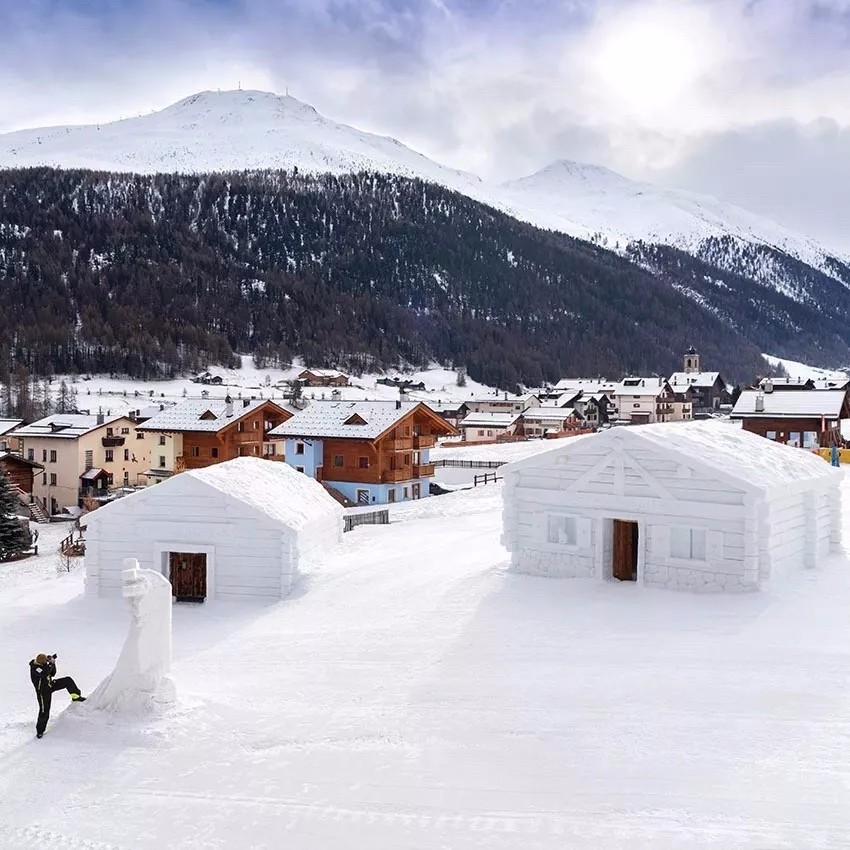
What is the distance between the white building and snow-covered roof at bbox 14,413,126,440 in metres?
37.8

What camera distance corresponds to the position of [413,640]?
1575 cm

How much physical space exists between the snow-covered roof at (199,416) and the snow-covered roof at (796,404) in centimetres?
2942

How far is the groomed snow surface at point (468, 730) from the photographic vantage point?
9.20 m

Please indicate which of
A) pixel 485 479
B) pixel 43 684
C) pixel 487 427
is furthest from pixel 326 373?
pixel 43 684

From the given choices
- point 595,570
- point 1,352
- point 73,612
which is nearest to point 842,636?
point 595,570

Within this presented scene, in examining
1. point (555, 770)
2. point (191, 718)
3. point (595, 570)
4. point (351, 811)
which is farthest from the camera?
point (595, 570)

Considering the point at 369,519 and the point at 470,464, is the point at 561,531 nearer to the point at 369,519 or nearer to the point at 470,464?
the point at 369,519

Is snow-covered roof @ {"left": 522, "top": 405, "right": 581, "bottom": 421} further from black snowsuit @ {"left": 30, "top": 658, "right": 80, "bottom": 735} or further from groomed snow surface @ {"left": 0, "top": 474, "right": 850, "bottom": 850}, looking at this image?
black snowsuit @ {"left": 30, "top": 658, "right": 80, "bottom": 735}

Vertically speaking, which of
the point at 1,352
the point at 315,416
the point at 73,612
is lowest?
the point at 73,612

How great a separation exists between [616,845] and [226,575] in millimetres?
13483

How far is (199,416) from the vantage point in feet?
184

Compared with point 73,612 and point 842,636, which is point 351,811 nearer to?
point 842,636

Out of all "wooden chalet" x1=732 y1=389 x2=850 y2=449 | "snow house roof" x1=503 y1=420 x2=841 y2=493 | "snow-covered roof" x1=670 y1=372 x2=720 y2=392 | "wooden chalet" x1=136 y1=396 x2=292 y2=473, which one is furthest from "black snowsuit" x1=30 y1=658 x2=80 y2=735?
"snow-covered roof" x1=670 y1=372 x2=720 y2=392

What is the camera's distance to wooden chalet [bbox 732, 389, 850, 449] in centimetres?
5044
